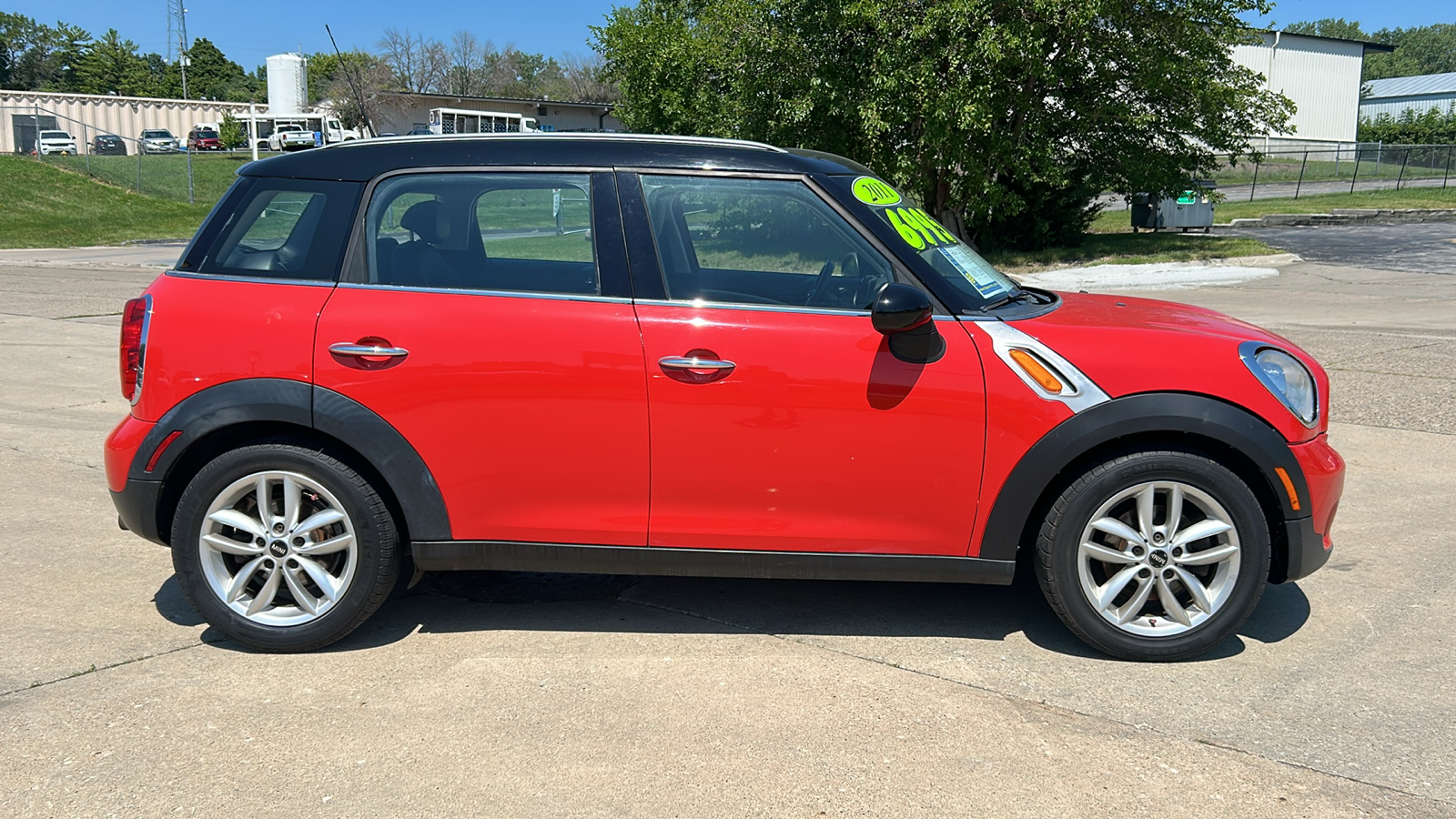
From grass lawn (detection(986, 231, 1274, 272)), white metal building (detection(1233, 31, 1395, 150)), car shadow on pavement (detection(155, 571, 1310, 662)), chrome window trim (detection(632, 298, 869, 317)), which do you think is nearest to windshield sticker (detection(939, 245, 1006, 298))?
chrome window trim (detection(632, 298, 869, 317))

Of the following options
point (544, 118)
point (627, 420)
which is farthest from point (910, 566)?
point (544, 118)

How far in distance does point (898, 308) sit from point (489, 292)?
55.9 inches

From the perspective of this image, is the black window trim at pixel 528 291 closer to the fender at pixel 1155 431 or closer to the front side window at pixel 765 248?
the front side window at pixel 765 248

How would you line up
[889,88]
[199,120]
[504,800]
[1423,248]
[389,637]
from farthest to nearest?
1. [199,120]
2. [1423,248]
3. [889,88]
4. [389,637]
5. [504,800]

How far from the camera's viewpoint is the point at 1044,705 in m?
3.62

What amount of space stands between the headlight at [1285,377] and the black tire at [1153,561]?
0.33 metres

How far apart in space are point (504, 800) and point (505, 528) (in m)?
1.15

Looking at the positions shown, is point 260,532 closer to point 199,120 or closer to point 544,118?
point 544,118

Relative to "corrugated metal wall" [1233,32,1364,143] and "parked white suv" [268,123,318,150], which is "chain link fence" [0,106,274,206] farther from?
"corrugated metal wall" [1233,32,1364,143]

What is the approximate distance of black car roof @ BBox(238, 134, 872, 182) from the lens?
4.00 metres

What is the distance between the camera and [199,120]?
81.8m

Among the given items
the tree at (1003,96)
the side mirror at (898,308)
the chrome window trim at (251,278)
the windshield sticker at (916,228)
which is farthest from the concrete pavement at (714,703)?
the tree at (1003,96)

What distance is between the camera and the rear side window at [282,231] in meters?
3.99

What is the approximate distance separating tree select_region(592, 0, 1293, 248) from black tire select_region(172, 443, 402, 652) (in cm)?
1569
